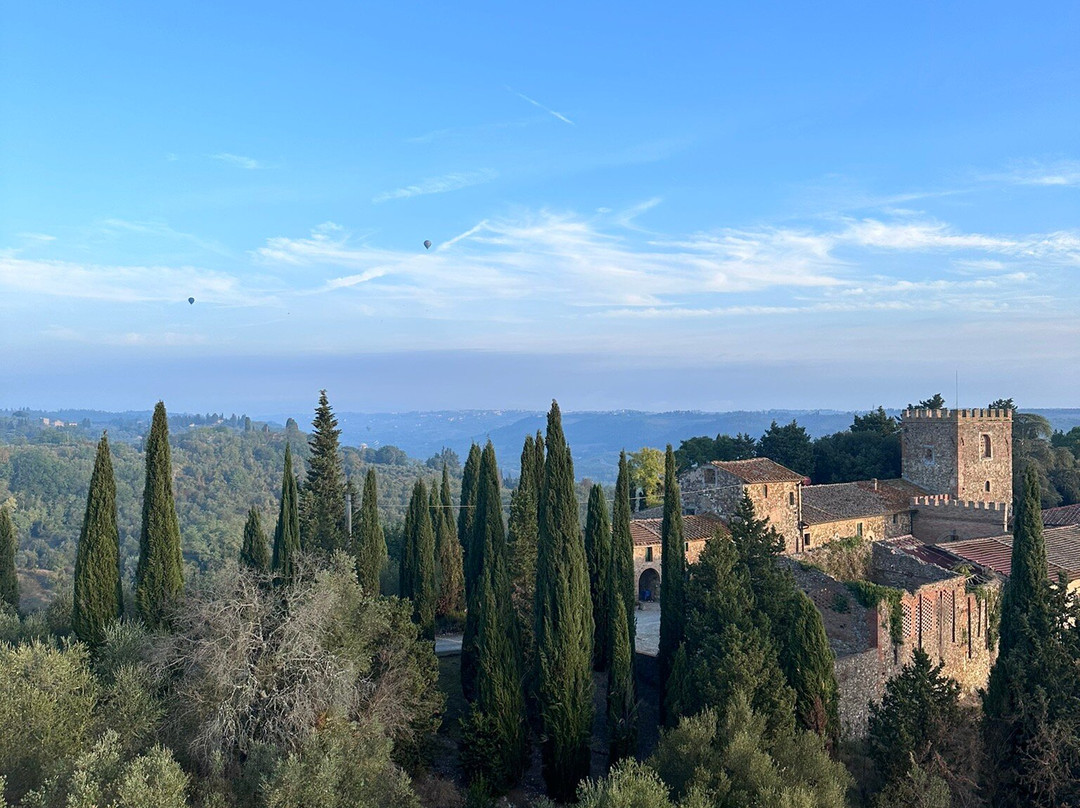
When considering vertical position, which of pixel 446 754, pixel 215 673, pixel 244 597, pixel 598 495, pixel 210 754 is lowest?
pixel 446 754

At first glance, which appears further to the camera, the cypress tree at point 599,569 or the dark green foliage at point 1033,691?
the cypress tree at point 599,569

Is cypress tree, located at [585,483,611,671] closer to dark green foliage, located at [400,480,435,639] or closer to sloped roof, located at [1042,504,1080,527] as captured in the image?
dark green foliage, located at [400,480,435,639]


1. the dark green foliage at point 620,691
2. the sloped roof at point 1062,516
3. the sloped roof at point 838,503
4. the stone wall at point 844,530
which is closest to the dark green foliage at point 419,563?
the dark green foliage at point 620,691

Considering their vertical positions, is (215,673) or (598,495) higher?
(598,495)

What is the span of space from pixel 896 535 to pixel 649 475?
13338mm

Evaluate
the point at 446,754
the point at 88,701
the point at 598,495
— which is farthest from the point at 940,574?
the point at 88,701

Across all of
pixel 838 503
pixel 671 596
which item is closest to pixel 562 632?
pixel 671 596

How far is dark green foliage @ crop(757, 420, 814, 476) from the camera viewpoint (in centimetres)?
4638

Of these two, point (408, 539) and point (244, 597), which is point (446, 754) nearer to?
point (244, 597)

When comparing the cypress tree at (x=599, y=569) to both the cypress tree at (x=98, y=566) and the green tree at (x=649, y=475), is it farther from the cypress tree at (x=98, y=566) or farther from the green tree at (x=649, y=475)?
the green tree at (x=649, y=475)

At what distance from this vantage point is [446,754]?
20.6m

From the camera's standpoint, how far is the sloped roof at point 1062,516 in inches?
1494

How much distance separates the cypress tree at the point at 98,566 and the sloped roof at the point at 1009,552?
27159mm

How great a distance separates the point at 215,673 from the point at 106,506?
576cm
